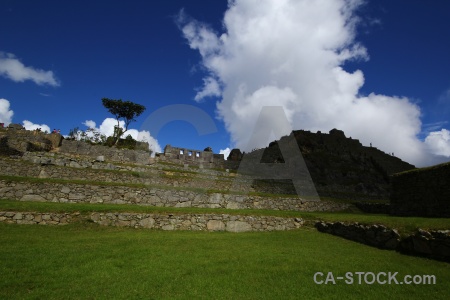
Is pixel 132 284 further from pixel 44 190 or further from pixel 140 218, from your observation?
pixel 44 190

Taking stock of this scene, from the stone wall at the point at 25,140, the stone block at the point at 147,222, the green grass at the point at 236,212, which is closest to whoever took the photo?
the green grass at the point at 236,212

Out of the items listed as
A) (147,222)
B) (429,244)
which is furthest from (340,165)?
(147,222)

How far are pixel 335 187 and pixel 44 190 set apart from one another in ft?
120

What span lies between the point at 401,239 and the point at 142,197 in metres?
14.1

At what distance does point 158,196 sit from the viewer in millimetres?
17094

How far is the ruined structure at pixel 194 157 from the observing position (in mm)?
38719

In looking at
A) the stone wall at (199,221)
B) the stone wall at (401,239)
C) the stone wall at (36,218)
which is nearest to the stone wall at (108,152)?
the stone wall at (199,221)

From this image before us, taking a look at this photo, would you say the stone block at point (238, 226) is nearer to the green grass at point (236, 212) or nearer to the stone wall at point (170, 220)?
the stone wall at point (170, 220)

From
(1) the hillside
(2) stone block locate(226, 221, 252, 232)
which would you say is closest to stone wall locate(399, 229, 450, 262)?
(2) stone block locate(226, 221, 252, 232)

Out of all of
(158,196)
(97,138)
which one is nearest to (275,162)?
(158,196)

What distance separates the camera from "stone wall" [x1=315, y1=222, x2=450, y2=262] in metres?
8.41

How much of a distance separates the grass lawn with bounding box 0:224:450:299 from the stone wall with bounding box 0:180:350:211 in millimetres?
4162

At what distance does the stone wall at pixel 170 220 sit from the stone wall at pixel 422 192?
724cm

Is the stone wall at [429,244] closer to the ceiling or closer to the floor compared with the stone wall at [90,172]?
closer to the floor
